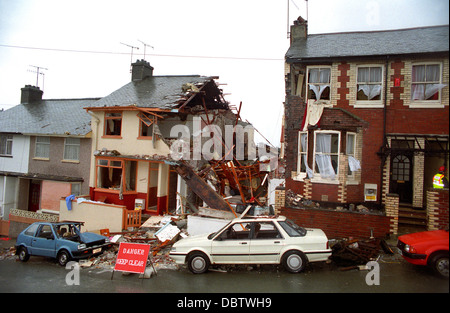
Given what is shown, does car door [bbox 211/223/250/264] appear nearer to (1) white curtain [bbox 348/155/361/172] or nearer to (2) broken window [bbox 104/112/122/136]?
(1) white curtain [bbox 348/155/361/172]

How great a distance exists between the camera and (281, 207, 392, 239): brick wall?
30.0 feet

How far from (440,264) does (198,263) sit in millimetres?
5293

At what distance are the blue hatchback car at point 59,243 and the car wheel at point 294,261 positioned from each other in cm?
651

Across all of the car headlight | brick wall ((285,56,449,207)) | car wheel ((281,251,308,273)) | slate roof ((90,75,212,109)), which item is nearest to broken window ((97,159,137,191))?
slate roof ((90,75,212,109))

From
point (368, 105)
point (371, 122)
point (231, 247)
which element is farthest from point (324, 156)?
point (231, 247)

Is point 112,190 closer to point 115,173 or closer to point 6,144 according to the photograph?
point 115,173

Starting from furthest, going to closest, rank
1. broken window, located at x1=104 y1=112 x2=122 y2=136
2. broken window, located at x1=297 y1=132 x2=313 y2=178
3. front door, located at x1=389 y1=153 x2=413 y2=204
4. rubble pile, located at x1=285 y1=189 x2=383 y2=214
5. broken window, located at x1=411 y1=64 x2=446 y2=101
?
broken window, located at x1=104 y1=112 x2=122 y2=136 < broken window, located at x1=297 y1=132 x2=313 y2=178 < front door, located at x1=389 y1=153 x2=413 y2=204 < rubble pile, located at x1=285 y1=189 x2=383 y2=214 < broken window, located at x1=411 y1=64 x2=446 y2=101

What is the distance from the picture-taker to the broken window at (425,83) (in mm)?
8623

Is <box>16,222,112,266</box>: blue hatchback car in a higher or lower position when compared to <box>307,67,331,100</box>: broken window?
lower

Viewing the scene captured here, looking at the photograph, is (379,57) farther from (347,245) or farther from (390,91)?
(347,245)

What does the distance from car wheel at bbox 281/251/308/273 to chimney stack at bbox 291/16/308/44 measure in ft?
33.5

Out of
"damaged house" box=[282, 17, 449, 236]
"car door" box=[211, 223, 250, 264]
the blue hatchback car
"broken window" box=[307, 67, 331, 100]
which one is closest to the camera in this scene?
"car door" box=[211, 223, 250, 264]
